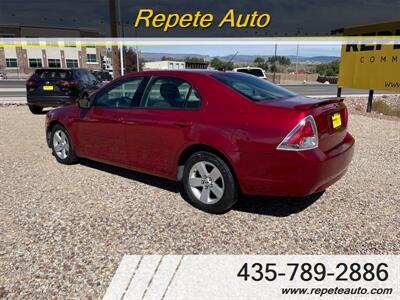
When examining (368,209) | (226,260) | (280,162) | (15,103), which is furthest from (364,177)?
(15,103)

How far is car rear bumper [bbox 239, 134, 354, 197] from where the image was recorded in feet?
10.1

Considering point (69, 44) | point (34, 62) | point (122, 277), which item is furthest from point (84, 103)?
point (69, 44)

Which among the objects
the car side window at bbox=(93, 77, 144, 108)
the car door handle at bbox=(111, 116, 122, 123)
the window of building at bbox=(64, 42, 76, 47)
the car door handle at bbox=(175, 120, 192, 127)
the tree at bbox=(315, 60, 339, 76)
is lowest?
the car door handle at bbox=(111, 116, 122, 123)

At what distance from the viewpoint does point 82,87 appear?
1073 cm

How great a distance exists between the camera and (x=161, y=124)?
12.8 ft

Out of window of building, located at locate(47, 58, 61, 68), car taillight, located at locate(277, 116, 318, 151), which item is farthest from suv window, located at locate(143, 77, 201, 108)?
window of building, located at locate(47, 58, 61, 68)

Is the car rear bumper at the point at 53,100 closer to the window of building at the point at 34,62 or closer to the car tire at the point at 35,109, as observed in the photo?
the car tire at the point at 35,109

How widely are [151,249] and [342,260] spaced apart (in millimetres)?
1711

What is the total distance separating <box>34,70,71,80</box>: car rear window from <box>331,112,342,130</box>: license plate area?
920 centimetres

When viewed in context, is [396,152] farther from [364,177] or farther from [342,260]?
[342,260]

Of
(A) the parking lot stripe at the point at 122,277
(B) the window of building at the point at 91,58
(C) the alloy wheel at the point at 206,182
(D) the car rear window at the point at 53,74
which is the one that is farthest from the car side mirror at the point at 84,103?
(B) the window of building at the point at 91,58

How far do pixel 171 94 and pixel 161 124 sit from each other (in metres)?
0.39

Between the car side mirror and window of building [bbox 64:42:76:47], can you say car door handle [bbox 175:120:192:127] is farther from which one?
window of building [bbox 64:42:76:47]

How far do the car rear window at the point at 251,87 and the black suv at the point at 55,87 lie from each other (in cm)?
741
